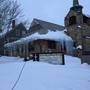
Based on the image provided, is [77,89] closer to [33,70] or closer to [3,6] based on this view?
[33,70]

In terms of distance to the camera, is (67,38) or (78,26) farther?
(67,38)

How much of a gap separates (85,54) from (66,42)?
14.2 metres

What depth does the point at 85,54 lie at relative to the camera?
22297mm

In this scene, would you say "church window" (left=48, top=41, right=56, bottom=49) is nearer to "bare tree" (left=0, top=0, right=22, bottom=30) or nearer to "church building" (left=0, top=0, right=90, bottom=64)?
"church building" (left=0, top=0, right=90, bottom=64)

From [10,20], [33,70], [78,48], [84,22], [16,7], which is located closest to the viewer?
[33,70]

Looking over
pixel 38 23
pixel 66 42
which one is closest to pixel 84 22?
pixel 66 42

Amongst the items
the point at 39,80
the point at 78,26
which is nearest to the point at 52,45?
the point at 78,26

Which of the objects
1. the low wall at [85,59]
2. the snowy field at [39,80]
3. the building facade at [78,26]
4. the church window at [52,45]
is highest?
the building facade at [78,26]

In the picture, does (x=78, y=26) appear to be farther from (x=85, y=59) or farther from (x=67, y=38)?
(x=85, y=59)

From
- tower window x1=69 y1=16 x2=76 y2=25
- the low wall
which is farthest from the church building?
the low wall

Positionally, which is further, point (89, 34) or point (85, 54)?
point (89, 34)

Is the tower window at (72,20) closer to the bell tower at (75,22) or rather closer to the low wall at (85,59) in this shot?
the bell tower at (75,22)

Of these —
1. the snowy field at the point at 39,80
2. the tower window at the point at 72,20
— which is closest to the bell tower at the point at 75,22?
the tower window at the point at 72,20

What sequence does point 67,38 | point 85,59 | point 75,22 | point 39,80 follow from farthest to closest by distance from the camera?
point 75,22, point 67,38, point 85,59, point 39,80
